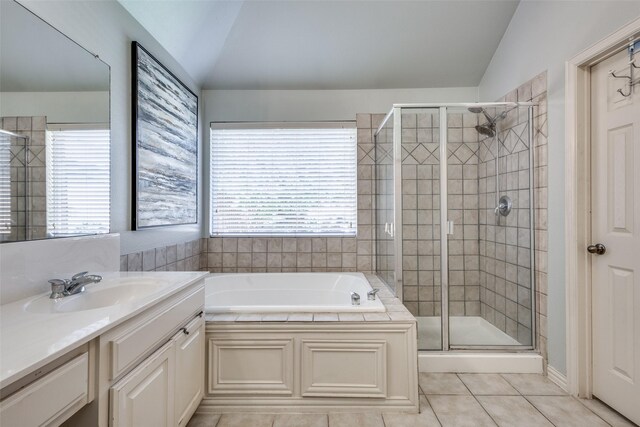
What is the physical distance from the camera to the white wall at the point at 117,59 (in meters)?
1.51

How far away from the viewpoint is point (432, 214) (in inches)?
93.0

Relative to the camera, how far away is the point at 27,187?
4.02 ft

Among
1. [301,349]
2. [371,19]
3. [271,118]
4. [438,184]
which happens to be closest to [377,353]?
[301,349]

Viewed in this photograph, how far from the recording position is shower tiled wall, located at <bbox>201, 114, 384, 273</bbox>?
2.96 m

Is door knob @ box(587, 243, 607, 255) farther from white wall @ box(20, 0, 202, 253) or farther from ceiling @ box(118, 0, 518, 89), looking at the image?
white wall @ box(20, 0, 202, 253)

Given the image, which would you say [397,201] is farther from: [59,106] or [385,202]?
[59,106]

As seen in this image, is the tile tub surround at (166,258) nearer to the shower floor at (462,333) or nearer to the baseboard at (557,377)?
the shower floor at (462,333)

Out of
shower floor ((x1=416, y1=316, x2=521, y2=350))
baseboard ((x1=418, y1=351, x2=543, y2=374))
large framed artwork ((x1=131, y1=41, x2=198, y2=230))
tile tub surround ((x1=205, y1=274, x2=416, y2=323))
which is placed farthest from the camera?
shower floor ((x1=416, y1=316, x2=521, y2=350))

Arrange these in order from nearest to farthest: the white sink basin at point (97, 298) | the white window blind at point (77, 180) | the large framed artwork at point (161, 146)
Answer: the white sink basin at point (97, 298) < the white window blind at point (77, 180) < the large framed artwork at point (161, 146)

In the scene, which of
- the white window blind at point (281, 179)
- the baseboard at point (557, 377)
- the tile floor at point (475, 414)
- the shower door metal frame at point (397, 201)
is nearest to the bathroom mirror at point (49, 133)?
the tile floor at point (475, 414)

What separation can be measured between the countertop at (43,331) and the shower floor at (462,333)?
73.0 inches

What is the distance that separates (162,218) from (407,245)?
178 centimetres

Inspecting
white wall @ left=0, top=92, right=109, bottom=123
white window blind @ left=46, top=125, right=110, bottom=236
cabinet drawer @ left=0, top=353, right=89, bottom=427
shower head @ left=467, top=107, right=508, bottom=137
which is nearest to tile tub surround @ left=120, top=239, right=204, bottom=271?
white window blind @ left=46, top=125, right=110, bottom=236

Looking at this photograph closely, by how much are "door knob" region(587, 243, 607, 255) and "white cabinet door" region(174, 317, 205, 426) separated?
2227mm
